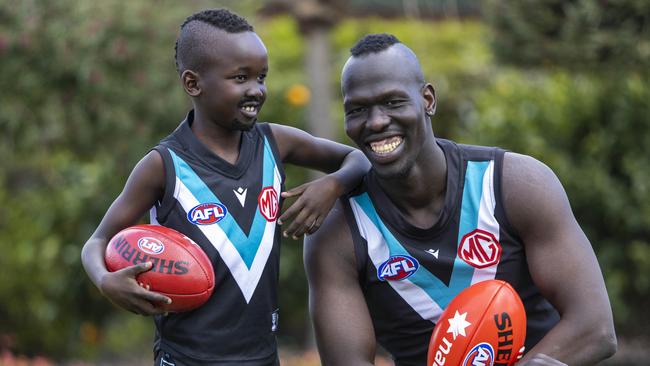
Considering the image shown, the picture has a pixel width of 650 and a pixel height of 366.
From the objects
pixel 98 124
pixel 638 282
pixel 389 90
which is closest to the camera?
pixel 389 90

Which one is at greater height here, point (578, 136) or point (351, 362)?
point (351, 362)

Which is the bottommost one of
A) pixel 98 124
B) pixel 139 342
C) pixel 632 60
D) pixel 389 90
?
pixel 139 342

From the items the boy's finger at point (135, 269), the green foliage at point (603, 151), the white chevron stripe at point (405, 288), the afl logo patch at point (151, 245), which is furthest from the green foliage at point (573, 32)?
the boy's finger at point (135, 269)

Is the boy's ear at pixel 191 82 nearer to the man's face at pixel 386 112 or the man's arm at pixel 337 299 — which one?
the man's face at pixel 386 112

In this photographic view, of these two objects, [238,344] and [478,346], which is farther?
[238,344]

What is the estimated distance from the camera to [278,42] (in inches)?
511

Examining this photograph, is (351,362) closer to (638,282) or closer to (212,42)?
(212,42)

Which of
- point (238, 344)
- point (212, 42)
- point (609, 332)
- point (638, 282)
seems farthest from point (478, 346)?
point (638, 282)

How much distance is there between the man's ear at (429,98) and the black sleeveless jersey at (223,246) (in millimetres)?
803

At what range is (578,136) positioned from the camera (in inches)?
358

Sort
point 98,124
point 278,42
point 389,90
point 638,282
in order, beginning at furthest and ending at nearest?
1. point 278,42
2. point 98,124
3. point 638,282
4. point 389,90

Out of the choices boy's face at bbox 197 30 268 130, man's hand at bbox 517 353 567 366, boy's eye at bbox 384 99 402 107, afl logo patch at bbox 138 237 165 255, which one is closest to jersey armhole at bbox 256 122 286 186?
boy's face at bbox 197 30 268 130

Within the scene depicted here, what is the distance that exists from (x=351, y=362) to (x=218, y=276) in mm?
687

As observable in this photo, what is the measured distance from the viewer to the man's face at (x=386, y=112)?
4.51 meters
